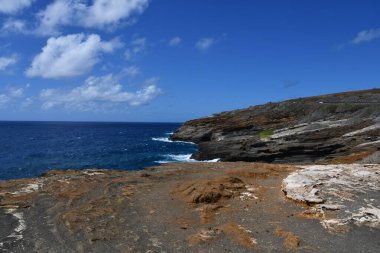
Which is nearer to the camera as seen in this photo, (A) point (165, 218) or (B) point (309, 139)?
(A) point (165, 218)

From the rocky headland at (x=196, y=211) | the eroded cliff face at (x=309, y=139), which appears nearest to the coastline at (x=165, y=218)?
the rocky headland at (x=196, y=211)

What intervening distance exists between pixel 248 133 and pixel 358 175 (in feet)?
184

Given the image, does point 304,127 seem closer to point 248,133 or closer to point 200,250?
point 248,133

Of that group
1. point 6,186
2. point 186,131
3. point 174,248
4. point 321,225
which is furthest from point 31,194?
point 186,131

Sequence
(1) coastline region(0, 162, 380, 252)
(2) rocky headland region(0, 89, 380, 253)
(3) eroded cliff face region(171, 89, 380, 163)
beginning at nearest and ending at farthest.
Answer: (1) coastline region(0, 162, 380, 252) → (2) rocky headland region(0, 89, 380, 253) → (3) eroded cliff face region(171, 89, 380, 163)

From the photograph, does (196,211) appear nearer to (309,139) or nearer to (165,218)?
(165,218)

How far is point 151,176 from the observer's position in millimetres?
35594

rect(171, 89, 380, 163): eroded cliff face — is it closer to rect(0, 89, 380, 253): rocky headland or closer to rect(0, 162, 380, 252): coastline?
rect(0, 89, 380, 253): rocky headland

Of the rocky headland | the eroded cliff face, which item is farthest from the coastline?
the eroded cliff face

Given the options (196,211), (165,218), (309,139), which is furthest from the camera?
(309,139)

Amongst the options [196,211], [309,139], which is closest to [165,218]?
[196,211]

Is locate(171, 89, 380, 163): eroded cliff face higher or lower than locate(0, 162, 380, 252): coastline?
higher

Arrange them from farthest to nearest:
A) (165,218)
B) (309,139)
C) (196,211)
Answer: (309,139), (196,211), (165,218)

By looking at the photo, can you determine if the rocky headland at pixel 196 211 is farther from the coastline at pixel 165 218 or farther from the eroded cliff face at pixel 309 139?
the eroded cliff face at pixel 309 139
